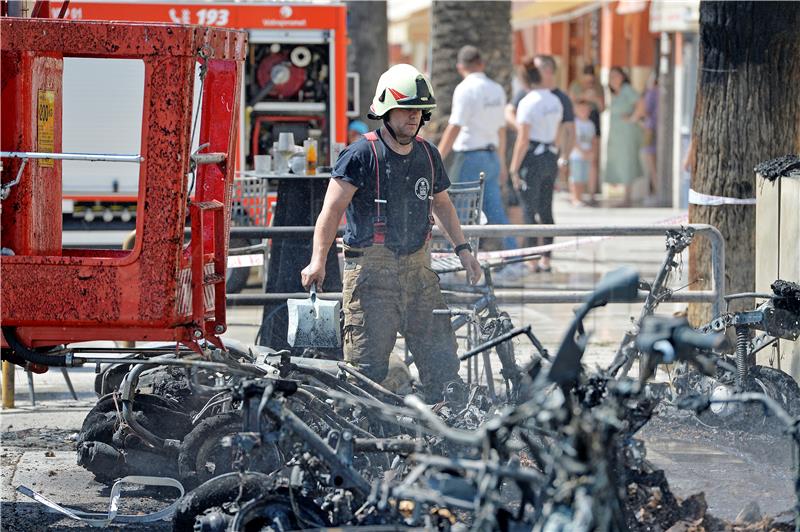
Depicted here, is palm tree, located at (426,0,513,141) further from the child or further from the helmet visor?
the helmet visor

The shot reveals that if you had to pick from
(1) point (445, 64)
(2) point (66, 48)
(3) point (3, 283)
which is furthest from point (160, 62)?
(1) point (445, 64)

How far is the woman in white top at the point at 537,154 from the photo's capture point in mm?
13977

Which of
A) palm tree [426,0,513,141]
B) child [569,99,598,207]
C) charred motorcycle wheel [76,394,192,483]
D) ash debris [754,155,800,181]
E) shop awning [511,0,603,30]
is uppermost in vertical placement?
shop awning [511,0,603,30]

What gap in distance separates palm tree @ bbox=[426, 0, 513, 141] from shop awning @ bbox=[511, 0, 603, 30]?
8771 millimetres

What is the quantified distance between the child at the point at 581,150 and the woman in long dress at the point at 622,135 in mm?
355

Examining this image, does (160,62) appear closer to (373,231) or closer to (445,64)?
(373,231)

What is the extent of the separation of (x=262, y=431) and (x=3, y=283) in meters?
1.84

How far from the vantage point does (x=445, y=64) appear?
16.0 meters

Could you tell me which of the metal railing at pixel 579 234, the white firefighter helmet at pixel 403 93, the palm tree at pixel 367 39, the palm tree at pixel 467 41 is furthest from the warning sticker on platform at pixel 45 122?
the palm tree at pixel 367 39

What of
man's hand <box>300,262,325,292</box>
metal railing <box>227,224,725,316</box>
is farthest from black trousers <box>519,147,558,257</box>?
man's hand <box>300,262,325,292</box>

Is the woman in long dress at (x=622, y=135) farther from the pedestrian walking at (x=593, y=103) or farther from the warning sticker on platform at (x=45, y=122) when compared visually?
the warning sticker on platform at (x=45, y=122)

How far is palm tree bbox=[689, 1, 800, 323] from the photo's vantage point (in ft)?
28.9

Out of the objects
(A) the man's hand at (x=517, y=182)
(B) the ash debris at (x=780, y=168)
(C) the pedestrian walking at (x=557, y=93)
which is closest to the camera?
(B) the ash debris at (x=780, y=168)

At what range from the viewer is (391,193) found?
270 inches
